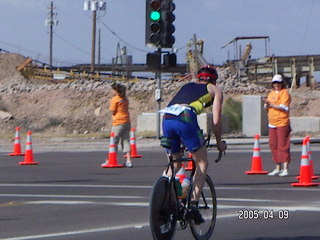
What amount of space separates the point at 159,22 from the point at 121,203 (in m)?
8.61

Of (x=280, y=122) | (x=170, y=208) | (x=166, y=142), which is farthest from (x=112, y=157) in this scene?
(x=170, y=208)

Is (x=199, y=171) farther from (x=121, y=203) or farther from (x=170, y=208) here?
(x=121, y=203)

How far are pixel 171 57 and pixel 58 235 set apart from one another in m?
13.1

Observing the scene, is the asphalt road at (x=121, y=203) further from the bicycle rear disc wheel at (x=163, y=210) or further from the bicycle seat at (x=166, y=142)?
the bicycle seat at (x=166, y=142)

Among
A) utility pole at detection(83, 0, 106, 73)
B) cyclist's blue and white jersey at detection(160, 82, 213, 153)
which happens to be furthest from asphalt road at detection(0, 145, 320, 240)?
utility pole at detection(83, 0, 106, 73)

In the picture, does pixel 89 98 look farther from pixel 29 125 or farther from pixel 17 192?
pixel 17 192

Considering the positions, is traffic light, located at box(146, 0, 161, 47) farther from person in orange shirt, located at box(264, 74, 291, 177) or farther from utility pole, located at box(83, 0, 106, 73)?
utility pole, located at box(83, 0, 106, 73)

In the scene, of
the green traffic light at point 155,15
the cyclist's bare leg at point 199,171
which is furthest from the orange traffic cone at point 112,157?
the cyclist's bare leg at point 199,171

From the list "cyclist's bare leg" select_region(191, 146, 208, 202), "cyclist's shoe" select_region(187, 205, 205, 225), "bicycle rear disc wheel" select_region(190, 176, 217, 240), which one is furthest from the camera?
"bicycle rear disc wheel" select_region(190, 176, 217, 240)

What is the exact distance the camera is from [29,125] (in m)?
51.8

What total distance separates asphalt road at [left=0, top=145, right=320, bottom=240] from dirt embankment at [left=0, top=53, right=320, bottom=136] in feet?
97.6

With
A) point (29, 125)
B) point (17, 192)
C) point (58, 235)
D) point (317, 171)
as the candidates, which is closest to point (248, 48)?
point (29, 125)

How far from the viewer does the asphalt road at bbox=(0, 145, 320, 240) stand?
32.2 ft

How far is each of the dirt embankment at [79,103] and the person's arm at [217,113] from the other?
3912cm
